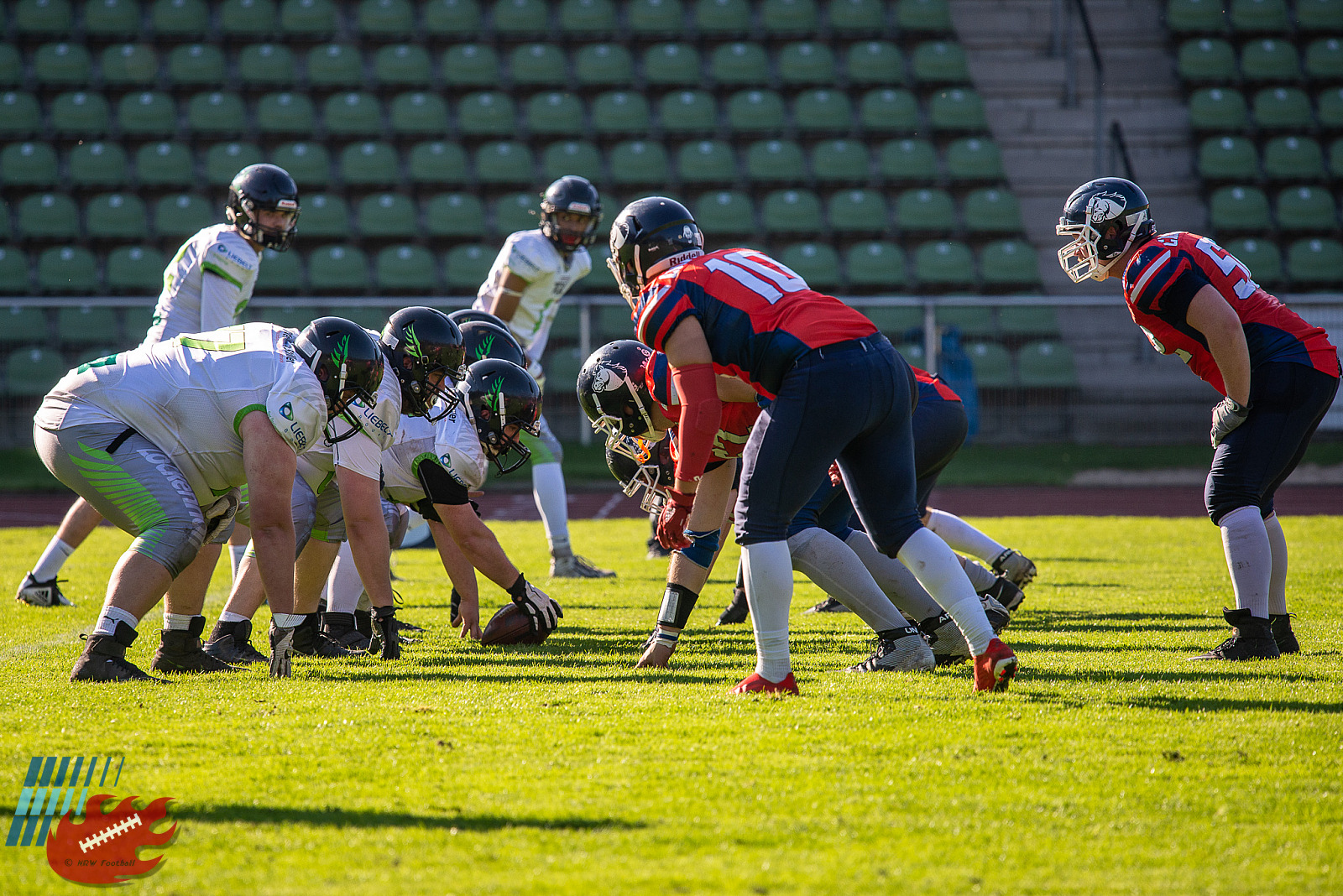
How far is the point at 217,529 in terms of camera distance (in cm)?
499

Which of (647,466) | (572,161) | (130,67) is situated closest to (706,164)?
(572,161)

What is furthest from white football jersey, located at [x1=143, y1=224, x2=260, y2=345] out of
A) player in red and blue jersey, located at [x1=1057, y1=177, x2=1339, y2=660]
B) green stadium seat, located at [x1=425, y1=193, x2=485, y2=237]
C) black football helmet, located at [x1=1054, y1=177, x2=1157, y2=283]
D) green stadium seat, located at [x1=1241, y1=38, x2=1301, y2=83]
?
green stadium seat, located at [x1=1241, y1=38, x2=1301, y2=83]

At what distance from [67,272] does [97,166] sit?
192cm

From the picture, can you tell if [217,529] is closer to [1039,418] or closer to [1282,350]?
[1282,350]

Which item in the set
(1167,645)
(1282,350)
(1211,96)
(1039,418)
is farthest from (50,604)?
(1211,96)

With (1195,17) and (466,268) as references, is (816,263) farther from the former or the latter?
(1195,17)

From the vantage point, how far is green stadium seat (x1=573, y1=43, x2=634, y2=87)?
59.3 ft

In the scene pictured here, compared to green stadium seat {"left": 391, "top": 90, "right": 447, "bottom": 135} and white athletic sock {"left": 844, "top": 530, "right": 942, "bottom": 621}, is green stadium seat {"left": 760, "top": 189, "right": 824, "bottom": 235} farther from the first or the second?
white athletic sock {"left": 844, "top": 530, "right": 942, "bottom": 621}

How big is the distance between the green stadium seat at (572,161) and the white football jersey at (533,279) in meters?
8.44

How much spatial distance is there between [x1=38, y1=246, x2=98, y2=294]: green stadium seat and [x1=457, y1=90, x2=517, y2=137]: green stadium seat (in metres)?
5.41

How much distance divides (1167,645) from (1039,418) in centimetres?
940

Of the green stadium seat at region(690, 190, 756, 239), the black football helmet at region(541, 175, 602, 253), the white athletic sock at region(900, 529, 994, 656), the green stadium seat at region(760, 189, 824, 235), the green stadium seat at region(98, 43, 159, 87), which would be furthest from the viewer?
the green stadium seat at region(98, 43, 159, 87)

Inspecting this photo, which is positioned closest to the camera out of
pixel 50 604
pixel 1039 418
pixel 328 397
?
pixel 328 397

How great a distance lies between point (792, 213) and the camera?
16.7 meters
